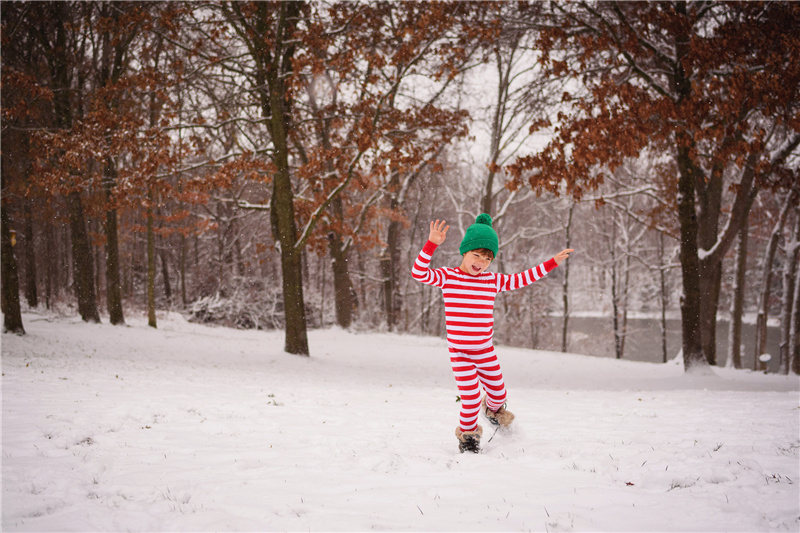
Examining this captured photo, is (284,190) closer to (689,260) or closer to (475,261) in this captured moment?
(475,261)

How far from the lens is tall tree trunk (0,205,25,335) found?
11.6m

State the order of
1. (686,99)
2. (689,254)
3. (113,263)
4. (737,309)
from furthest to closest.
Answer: (737,309)
(113,263)
(689,254)
(686,99)

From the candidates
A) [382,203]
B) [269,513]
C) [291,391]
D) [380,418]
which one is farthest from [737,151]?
[382,203]

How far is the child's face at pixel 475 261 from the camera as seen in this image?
3967 millimetres

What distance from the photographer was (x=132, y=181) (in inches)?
425

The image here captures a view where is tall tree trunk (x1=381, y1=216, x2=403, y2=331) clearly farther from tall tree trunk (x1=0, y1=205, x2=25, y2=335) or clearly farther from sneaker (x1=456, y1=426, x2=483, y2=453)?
sneaker (x1=456, y1=426, x2=483, y2=453)

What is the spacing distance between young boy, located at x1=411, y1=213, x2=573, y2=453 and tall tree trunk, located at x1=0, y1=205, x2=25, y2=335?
1243 centimetres

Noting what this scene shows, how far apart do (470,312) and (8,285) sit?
42.2 ft

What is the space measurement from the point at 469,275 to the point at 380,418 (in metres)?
2.57

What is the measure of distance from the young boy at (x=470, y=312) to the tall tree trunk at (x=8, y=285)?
12.4 metres

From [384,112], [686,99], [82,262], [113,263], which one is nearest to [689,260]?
[686,99]

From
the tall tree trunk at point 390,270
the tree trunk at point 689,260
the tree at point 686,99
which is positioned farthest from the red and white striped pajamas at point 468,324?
the tall tree trunk at point 390,270

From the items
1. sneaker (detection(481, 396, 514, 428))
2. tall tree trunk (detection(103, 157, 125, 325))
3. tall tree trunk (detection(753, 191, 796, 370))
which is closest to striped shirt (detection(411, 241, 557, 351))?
sneaker (detection(481, 396, 514, 428))

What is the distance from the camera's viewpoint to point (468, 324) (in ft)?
12.8
